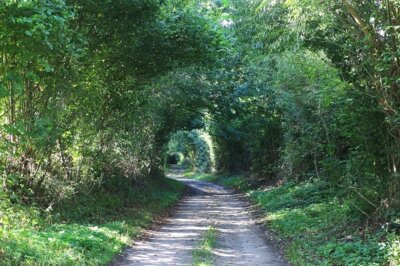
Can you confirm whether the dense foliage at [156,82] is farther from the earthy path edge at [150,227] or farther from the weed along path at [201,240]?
the weed along path at [201,240]

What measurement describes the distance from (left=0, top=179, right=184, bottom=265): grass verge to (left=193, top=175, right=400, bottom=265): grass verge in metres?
4.16

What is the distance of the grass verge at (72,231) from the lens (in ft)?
24.7

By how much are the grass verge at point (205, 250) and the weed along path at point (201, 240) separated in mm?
48

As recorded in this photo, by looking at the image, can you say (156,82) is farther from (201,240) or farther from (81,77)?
(201,240)

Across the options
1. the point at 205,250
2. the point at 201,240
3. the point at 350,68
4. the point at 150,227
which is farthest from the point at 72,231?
the point at 350,68

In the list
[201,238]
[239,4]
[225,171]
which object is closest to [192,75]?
[239,4]

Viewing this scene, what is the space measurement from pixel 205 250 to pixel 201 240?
5.16ft

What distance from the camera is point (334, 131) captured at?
16.0 meters

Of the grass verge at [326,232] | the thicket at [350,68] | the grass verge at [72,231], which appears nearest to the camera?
the grass verge at [72,231]

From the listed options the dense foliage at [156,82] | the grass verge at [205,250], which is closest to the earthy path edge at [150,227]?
the grass verge at [205,250]

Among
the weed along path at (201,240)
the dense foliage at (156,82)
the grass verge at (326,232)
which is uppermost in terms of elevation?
the dense foliage at (156,82)

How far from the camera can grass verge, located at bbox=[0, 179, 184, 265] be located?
7539mm

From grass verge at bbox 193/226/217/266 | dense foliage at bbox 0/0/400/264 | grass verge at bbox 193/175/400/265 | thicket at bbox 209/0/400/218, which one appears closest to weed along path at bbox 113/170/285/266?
grass verge at bbox 193/226/217/266

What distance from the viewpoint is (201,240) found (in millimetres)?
11984
